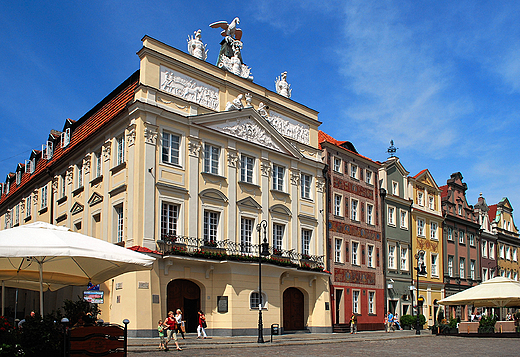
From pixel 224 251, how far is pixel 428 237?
2548cm

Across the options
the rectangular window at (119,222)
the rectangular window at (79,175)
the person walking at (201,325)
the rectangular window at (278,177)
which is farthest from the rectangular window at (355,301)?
the rectangular window at (79,175)

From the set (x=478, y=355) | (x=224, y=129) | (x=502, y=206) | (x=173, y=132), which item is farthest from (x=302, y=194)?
(x=502, y=206)

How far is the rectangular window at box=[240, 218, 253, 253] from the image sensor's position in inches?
1166

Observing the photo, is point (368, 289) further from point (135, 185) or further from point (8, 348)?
point (8, 348)

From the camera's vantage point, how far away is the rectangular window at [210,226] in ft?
91.8

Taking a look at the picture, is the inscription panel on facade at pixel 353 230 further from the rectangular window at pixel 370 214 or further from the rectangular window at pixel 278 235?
the rectangular window at pixel 278 235

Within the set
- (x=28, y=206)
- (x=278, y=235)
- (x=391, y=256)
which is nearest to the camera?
(x=278, y=235)

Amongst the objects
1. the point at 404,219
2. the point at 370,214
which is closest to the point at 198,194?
the point at 370,214

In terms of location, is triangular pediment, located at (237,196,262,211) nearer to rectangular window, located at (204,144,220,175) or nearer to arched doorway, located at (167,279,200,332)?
rectangular window, located at (204,144,220,175)

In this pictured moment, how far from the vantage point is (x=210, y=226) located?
2834cm

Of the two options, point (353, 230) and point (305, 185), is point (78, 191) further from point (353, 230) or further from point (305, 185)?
point (353, 230)

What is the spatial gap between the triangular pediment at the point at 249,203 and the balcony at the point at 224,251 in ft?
6.81

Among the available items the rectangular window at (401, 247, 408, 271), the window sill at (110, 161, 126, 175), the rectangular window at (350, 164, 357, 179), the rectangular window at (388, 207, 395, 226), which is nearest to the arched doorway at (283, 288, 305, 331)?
the rectangular window at (350, 164, 357, 179)

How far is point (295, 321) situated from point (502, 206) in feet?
132
